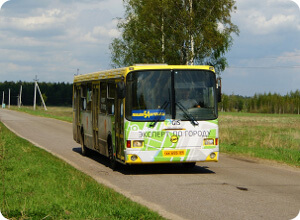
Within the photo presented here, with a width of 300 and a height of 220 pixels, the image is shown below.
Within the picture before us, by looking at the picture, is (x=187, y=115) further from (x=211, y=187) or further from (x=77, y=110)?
(x=77, y=110)

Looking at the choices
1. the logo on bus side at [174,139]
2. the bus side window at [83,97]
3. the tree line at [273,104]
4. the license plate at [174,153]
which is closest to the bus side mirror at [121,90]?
the logo on bus side at [174,139]

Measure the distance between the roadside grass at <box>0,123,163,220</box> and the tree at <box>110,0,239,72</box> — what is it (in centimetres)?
2311

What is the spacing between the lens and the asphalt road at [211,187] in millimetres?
8352

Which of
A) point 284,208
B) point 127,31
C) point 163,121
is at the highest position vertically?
point 127,31

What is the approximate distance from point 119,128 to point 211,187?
3459mm

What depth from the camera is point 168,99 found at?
42.7 feet

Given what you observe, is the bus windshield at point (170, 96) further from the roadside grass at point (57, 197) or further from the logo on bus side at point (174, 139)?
the roadside grass at point (57, 197)

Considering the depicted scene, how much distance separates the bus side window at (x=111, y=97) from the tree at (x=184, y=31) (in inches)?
800

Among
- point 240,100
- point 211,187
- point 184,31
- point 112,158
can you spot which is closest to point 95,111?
point 112,158

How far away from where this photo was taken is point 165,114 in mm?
12961

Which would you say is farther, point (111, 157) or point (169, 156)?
point (111, 157)

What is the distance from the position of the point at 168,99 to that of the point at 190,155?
4.88 ft

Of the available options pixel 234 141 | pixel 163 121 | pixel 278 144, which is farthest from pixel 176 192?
pixel 234 141

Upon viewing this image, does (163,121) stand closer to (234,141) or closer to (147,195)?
(147,195)
